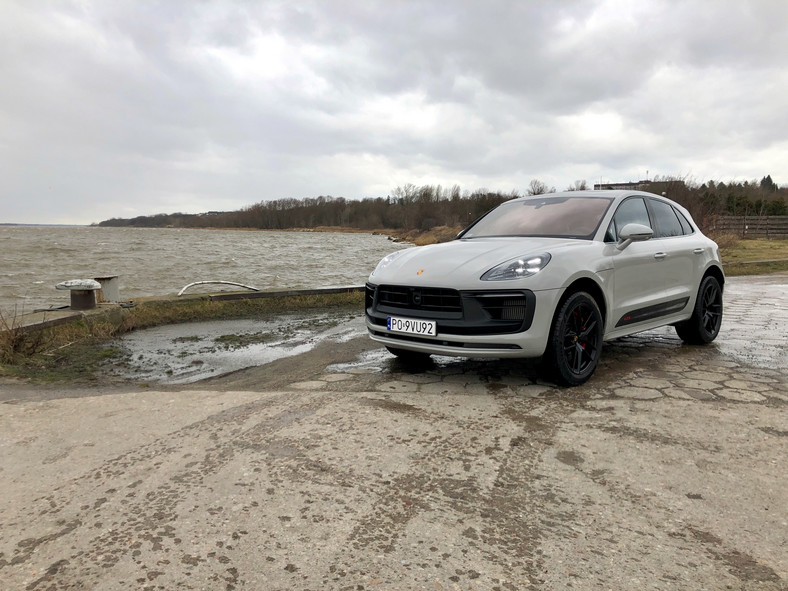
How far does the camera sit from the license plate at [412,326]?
4.33 metres

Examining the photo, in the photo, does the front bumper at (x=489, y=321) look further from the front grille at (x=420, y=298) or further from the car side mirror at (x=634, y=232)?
the car side mirror at (x=634, y=232)

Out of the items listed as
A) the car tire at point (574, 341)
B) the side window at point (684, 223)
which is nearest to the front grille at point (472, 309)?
the car tire at point (574, 341)

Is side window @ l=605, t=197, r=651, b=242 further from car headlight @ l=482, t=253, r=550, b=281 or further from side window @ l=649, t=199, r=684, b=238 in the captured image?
car headlight @ l=482, t=253, r=550, b=281

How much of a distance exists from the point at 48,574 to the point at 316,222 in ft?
463

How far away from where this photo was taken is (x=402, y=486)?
107 inches

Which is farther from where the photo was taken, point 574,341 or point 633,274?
point 633,274

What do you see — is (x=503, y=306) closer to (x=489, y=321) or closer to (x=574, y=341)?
(x=489, y=321)

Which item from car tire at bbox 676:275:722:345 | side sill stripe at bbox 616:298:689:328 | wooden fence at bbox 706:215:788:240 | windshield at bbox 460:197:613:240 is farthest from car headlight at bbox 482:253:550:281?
wooden fence at bbox 706:215:788:240

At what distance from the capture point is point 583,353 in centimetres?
A: 454

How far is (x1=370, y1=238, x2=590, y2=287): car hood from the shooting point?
4336 millimetres

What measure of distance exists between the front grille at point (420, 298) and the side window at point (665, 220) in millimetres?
2538

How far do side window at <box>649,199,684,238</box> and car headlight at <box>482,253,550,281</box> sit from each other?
1.98m

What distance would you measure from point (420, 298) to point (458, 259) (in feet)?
1.47

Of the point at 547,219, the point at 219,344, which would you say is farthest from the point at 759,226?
the point at 219,344
